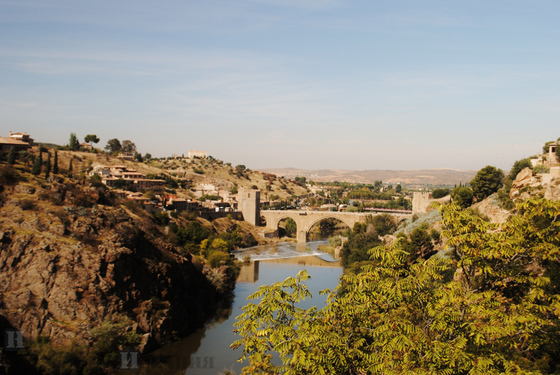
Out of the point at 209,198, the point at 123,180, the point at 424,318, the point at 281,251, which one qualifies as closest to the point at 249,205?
the point at 209,198

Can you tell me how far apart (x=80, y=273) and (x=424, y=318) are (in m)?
15.2

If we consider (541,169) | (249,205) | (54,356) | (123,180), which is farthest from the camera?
(249,205)

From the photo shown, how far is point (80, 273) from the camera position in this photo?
18391mm

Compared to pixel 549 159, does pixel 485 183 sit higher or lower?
lower

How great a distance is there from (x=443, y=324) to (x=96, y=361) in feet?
43.0

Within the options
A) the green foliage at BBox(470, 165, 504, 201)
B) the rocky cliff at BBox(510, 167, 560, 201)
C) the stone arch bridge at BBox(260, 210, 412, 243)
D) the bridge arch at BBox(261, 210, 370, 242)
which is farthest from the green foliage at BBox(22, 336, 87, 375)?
the bridge arch at BBox(261, 210, 370, 242)

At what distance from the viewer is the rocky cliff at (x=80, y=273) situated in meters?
17.0

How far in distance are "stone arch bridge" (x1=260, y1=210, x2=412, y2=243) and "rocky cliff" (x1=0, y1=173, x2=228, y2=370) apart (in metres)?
28.1

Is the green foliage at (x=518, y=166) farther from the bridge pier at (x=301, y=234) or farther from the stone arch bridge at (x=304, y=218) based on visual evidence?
the bridge pier at (x=301, y=234)

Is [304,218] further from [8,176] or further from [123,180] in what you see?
[8,176]

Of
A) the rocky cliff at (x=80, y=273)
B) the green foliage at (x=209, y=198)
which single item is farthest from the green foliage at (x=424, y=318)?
the green foliage at (x=209, y=198)

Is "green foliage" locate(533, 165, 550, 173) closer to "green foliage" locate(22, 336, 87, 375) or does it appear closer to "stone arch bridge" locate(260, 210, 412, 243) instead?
"stone arch bridge" locate(260, 210, 412, 243)

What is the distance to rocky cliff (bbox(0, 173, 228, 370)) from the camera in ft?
55.8

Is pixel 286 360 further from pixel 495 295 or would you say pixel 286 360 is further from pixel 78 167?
pixel 78 167
